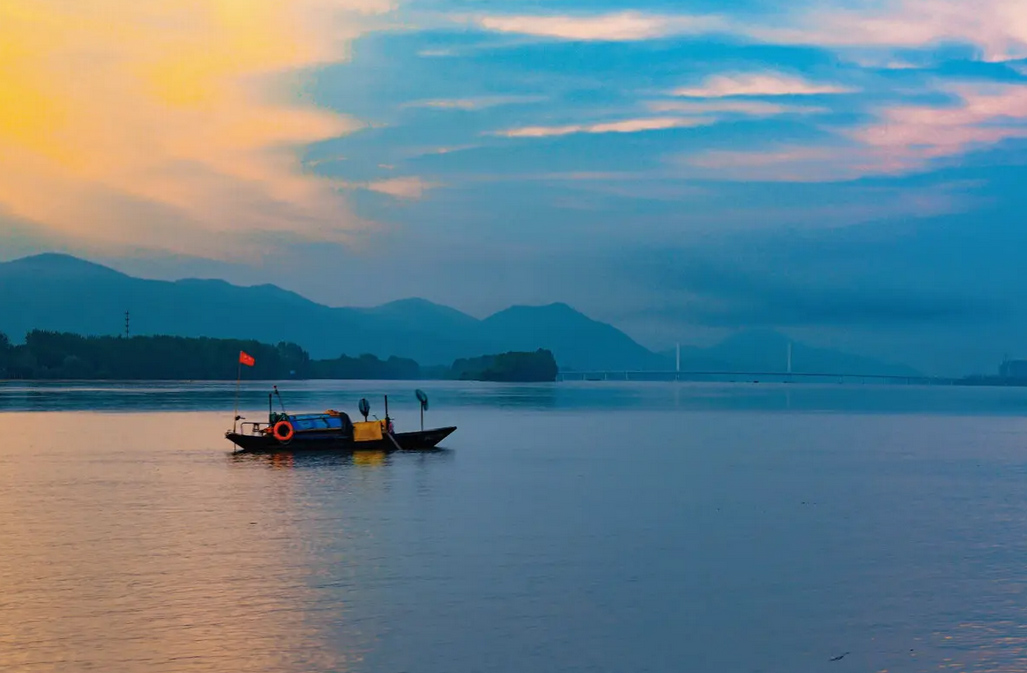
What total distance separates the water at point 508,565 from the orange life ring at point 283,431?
120 inches

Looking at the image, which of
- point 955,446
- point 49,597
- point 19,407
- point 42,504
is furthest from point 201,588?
point 19,407

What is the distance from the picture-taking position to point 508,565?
36.8m

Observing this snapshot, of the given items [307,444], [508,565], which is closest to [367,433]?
[307,444]

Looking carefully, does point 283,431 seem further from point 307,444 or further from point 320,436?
point 320,436

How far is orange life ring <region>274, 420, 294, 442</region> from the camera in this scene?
80.9m

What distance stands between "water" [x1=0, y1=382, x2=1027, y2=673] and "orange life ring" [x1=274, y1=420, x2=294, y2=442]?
304 centimetres

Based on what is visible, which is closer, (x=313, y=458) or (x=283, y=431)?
(x=313, y=458)

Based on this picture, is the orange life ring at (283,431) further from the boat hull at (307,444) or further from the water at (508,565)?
the water at (508,565)

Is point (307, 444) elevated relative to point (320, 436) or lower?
lower

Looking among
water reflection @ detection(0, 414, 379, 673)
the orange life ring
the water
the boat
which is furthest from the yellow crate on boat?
water reflection @ detection(0, 414, 379, 673)

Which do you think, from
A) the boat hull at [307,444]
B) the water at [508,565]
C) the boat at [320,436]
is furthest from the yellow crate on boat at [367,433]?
the water at [508,565]

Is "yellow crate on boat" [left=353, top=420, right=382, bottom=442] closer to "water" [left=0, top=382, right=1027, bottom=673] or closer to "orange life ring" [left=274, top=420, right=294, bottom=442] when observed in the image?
"orange life ring" [left=274, top=420, right=294, bottom=442]

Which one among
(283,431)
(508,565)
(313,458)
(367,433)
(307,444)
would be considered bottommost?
(508,565)

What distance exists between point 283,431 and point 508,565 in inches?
1844
